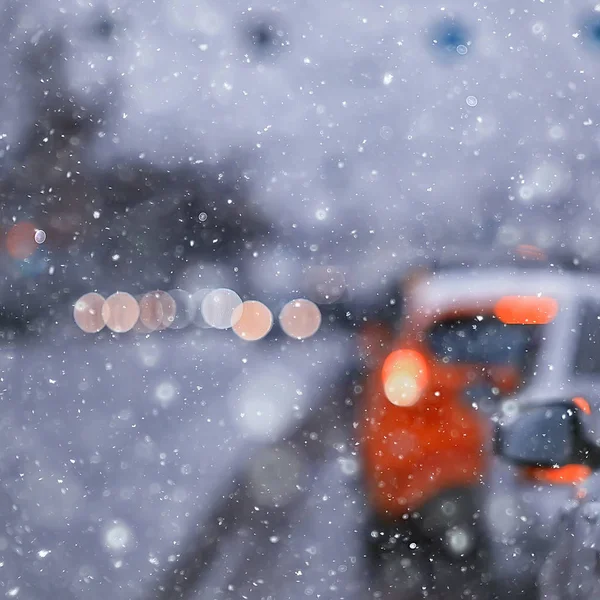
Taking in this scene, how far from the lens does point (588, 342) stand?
266cm

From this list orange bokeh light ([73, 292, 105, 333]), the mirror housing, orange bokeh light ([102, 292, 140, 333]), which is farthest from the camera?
orange bokeh light ([102, 292, 140, 333])

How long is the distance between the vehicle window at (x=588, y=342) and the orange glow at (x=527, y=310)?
118mm

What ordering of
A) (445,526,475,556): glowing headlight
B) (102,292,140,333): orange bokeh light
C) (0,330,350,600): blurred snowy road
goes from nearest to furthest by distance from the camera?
(445,526,475,556): glowing headlight
(0,330,350,600): blurred snowy road
(102,292,140,333): orange bokeh light

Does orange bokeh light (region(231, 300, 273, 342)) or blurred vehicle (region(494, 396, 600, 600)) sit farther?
orange bokeh light (region(231, 300, 273, 342))

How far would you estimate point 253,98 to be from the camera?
19578 millimetres

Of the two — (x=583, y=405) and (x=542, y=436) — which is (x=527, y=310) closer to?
(x=583, y=405)

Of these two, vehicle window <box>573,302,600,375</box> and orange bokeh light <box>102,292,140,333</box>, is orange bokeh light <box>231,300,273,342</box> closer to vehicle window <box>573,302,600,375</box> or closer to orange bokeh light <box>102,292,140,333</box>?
orange bokeh light <box>102,292,140,333</box>

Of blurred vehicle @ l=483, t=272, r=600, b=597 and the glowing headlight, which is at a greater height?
blurred vehicle @ l=483, t=272, r=600, b=597

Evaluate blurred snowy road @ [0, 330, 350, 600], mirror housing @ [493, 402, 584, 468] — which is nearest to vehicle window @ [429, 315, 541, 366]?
mirror housing @ [493, 402, 584, 468]

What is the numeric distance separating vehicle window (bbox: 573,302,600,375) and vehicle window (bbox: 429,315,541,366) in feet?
0.77

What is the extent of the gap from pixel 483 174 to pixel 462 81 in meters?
5.28

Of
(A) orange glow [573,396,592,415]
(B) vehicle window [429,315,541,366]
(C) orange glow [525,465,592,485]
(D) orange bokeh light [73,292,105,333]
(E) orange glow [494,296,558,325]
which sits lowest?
(C) orange glow [525,465,592,485]

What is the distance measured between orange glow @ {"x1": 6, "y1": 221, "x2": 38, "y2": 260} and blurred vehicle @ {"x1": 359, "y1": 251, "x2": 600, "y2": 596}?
815 cm

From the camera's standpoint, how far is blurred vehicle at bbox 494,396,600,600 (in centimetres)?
205
